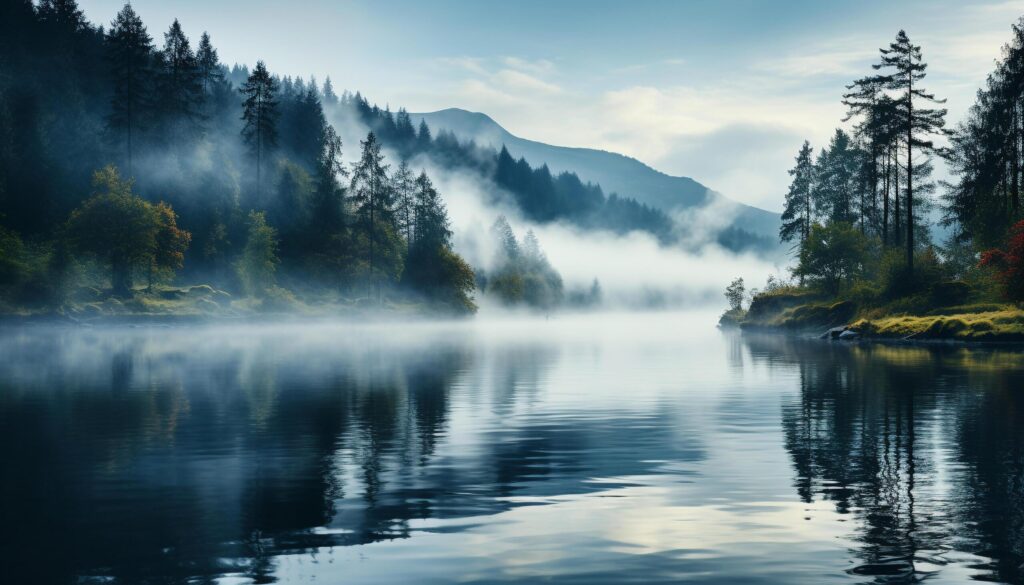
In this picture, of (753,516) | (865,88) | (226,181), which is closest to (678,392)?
(753,516)

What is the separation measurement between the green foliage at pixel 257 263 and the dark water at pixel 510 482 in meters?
85.9

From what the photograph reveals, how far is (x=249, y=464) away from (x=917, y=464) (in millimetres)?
12403

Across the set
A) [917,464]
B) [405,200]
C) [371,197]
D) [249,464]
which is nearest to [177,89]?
[371,197]

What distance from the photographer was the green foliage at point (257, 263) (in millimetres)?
119688

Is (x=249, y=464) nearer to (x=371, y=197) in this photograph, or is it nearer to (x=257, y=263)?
(x=257, y=263)

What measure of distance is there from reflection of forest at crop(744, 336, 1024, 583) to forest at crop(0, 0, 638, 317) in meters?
85.5

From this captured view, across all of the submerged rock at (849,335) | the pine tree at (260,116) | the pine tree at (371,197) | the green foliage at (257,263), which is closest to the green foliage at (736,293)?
the pine tree at (371,197)

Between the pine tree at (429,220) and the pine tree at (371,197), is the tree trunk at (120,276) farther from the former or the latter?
the pine tree at (429,220)

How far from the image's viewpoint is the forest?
10162cm

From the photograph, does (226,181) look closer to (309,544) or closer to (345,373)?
(345,373)

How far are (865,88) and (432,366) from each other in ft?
230

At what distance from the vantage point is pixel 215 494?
49.0 feet

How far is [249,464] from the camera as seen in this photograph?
17.8 meters

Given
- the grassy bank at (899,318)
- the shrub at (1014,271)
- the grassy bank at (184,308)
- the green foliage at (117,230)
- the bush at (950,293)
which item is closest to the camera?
the shrub at (1014,271)
